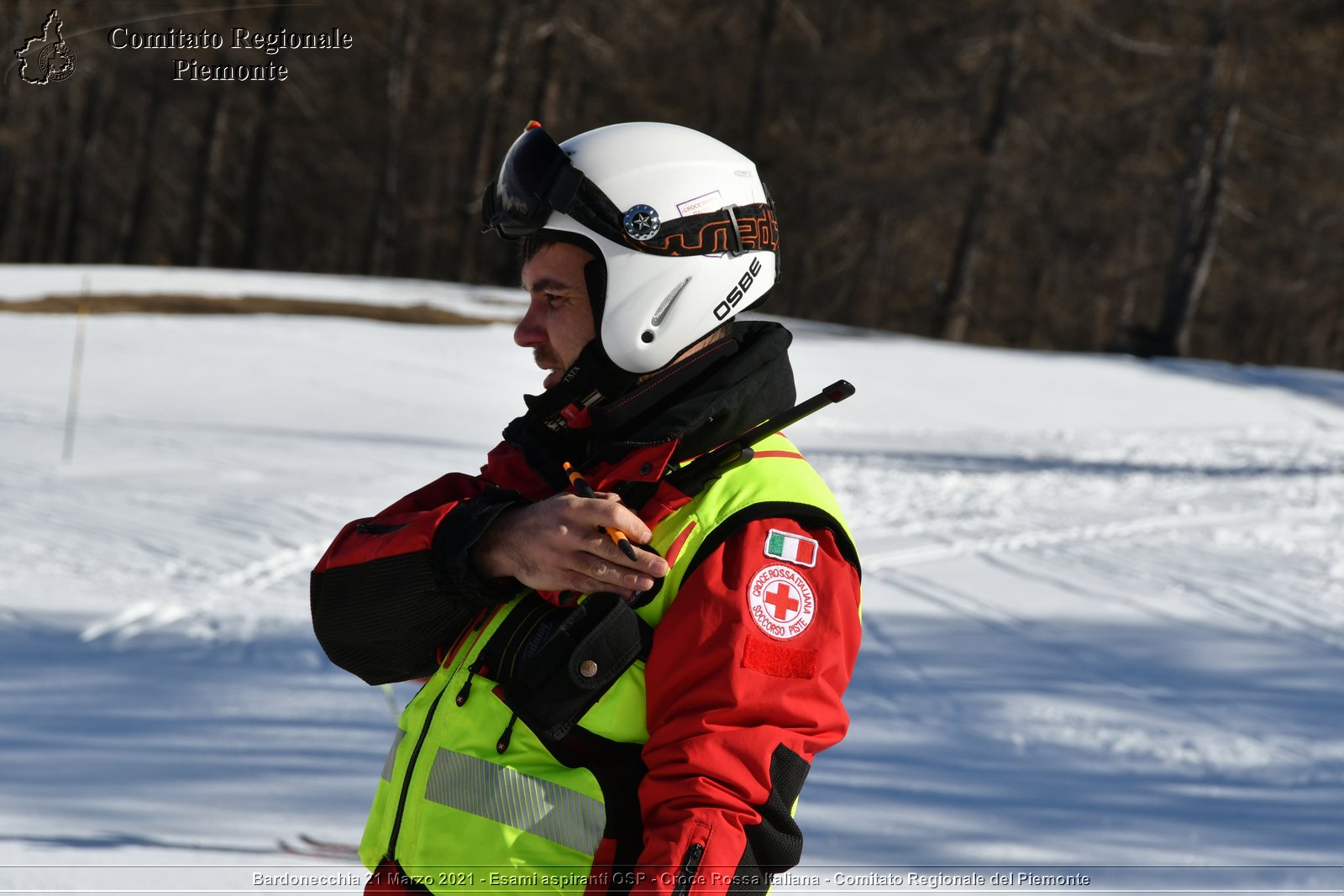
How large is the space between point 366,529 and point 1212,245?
955 inches

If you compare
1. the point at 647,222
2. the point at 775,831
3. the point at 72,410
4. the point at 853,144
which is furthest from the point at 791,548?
the point at 853,144

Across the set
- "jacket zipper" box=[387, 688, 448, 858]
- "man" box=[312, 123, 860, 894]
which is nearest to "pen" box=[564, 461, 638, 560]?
"man" box=[312, 123, 860, 894]

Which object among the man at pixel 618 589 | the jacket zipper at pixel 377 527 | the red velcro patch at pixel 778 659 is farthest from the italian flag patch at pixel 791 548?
the jacket zipper at pixel 377 527

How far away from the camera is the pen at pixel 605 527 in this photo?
1570 mm

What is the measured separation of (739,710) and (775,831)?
0.56ft

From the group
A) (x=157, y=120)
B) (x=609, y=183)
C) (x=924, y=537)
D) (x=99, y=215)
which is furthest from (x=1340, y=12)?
(x=99, y=215)

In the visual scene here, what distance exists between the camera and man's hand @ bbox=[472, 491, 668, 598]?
1584mm

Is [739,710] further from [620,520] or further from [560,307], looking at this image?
[560,307]

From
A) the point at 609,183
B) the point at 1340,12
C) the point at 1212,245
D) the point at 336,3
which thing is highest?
the point at 1340,12

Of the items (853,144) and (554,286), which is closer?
(554,286)

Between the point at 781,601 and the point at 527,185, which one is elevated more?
the point at 527,185

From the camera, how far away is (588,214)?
6.43 ft

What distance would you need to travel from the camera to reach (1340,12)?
20.3 metres

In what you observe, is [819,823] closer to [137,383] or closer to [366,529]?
[366,529]
